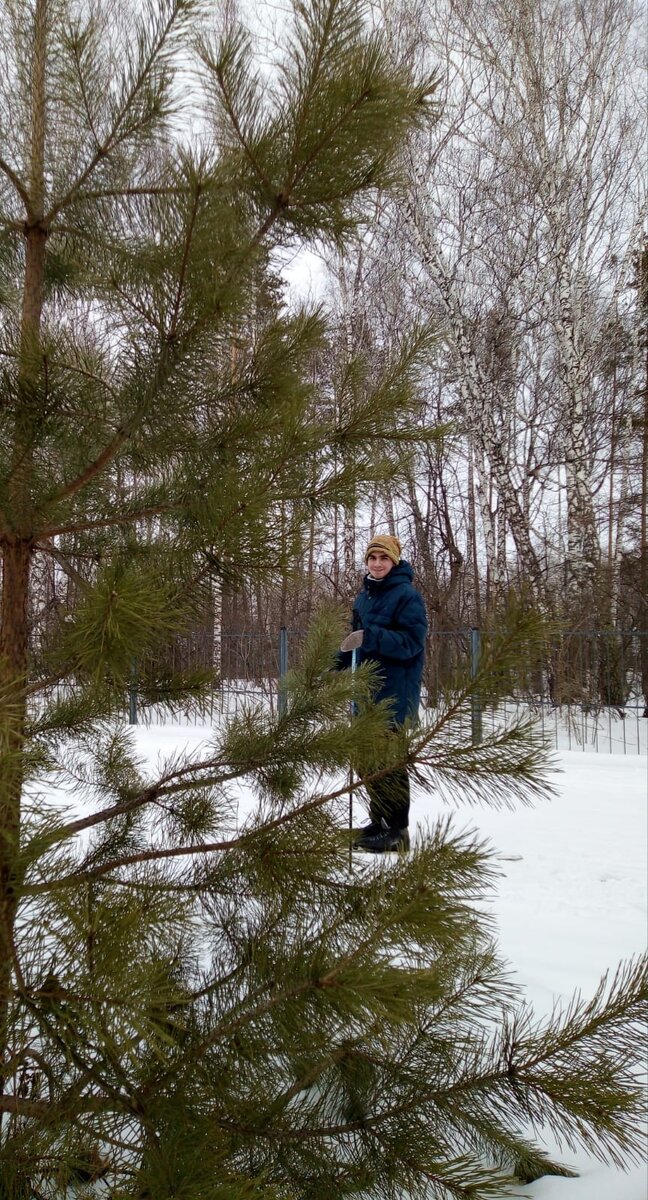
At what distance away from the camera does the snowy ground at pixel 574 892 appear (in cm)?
209

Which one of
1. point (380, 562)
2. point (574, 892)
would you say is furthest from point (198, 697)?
point (574, 892)

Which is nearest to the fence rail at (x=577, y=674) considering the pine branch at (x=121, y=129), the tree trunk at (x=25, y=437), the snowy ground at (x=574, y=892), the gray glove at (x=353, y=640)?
the snowy ground at (x=574, y=892)

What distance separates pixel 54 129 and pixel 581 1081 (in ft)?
7.63

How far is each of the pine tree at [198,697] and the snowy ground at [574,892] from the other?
0.30m

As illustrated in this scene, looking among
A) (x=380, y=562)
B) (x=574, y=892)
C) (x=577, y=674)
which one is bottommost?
(x=574, y=892)

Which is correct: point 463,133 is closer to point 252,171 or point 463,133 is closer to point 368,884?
point 252,171

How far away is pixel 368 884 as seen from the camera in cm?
155

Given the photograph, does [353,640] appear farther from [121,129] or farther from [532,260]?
[532,260]

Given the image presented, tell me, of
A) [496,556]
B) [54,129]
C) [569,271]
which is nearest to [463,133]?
[569,271]

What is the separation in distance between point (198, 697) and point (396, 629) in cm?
218

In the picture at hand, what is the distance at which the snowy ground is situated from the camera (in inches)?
82.3

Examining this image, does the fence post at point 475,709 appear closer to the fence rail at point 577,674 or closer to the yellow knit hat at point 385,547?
the yellow knit hat at point 385,547

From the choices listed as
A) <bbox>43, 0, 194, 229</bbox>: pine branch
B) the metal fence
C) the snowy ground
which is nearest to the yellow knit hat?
the snowy ground

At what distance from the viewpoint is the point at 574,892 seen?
432 centimetres
